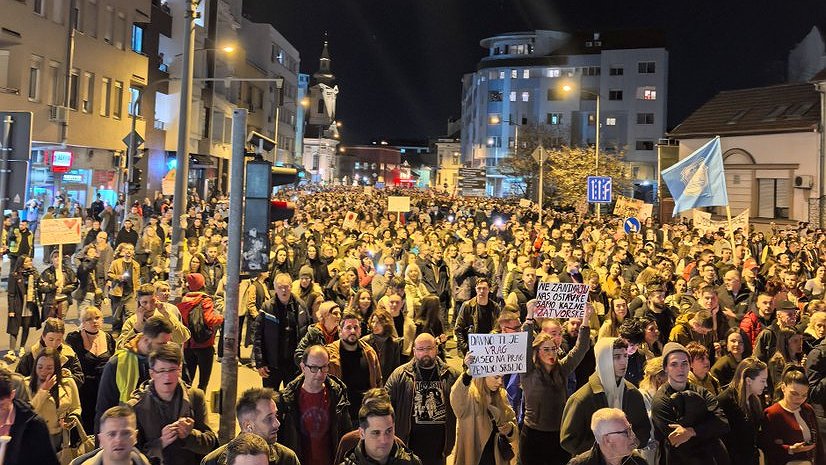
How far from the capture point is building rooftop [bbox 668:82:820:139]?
38531 millimetres

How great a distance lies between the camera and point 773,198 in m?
39.3

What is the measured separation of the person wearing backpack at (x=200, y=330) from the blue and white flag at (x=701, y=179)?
12.4 metres

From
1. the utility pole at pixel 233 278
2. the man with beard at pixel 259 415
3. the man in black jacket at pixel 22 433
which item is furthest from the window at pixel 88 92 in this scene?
the man with beard at pixel 259 415

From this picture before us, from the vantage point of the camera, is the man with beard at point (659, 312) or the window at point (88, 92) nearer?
the man with beard at point (659, 312)

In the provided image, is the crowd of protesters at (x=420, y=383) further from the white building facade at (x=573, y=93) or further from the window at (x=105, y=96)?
the white building facade at (x=573, y=93)

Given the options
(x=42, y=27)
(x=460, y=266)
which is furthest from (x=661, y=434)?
(x=42, y=27)

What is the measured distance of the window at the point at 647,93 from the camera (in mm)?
79875

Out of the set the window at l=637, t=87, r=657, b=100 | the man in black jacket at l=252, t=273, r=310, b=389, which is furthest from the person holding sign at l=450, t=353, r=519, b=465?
the window at l=637, t=87, r=657, b=100

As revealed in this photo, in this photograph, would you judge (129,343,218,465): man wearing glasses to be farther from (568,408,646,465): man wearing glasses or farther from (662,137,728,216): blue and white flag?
(662,137,728,216): blue and white flag

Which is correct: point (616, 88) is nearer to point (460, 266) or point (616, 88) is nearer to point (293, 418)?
point (460, 266)

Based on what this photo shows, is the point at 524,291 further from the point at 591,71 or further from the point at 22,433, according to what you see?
the point at 591,71

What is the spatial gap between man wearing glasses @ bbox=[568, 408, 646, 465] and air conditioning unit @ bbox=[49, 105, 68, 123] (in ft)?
97.1

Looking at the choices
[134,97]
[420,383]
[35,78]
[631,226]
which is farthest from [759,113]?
[420,383]

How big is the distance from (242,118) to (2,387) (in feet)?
12.4
